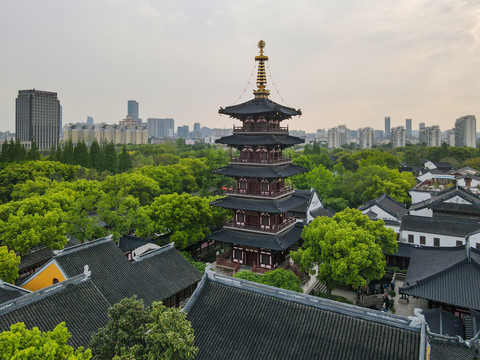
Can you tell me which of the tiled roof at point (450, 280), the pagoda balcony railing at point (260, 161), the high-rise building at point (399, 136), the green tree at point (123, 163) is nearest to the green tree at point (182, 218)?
the pagoda balcony railing at point (260, 161)

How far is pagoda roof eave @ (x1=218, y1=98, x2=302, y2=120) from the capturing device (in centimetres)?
3015

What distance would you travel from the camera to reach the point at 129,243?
31781 mm

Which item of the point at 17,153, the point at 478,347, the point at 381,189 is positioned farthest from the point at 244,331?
the point at 17,153

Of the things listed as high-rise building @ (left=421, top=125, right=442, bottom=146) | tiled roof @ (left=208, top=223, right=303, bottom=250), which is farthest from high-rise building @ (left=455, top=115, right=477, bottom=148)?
tiled roof @ (left=208, top=223, right=303, bottom=250)

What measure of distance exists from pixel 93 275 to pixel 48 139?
148089 mm

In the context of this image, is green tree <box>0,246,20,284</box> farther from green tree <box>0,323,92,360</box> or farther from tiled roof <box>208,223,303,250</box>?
green tree <box>0,323,92,360</box>

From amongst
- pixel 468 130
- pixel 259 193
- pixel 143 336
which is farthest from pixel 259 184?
pixel 468 130

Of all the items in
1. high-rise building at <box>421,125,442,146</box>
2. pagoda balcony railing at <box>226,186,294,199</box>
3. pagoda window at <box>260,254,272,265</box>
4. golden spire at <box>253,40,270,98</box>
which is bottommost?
pagoda window at <box>260,254,272,265</box>

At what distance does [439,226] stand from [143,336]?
33.1m

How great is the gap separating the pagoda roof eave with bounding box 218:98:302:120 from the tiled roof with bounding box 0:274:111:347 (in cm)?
1847

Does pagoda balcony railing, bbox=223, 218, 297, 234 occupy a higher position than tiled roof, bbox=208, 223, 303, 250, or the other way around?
pagoda balcony railing, bbox=223, 218, 297, 234

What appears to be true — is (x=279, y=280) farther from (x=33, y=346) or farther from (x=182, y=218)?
(x=33, y=346)

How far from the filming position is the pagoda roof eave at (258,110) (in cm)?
→ 3015

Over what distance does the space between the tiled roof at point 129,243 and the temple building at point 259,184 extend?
21.1ft
